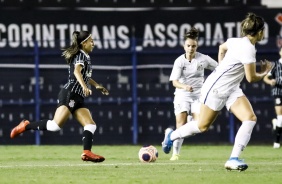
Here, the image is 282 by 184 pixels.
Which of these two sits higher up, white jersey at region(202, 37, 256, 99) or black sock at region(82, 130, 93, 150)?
white jersey at region(202, 37, 256, 99)

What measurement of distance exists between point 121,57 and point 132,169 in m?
9.77

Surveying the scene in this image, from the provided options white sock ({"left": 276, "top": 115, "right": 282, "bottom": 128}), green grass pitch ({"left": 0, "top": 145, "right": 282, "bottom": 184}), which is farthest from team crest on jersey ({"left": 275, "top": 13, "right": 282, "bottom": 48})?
green grass pitch ({"left": 0, "top": 145, "right": 282, "bottom": 184})

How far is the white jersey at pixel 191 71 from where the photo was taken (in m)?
17.1

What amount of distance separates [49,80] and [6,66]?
98 cm

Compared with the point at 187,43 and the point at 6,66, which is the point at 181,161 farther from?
the point at 6,66

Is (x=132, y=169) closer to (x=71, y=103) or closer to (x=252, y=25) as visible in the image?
(x=71, y=103)

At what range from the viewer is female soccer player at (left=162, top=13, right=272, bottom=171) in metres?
13.6

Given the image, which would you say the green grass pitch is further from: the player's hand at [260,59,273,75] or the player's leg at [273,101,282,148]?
the player's leg at [273,101,282,148]

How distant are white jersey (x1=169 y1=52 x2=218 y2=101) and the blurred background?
678 cm

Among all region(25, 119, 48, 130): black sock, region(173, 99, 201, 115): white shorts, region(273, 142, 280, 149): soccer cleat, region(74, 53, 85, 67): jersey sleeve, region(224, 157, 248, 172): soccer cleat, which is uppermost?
region(74, 53, 85, 67): jersey sleeve

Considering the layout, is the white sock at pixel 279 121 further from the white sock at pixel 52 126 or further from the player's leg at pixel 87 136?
the player's leg at pixel 87 136

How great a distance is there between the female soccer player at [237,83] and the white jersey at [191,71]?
9.04 feet

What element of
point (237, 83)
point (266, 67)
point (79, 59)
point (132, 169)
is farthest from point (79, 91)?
point (266, 67)

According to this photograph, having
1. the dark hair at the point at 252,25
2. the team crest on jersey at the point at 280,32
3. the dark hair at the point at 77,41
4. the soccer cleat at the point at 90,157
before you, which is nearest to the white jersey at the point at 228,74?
the dark hair at the point at 252,25
